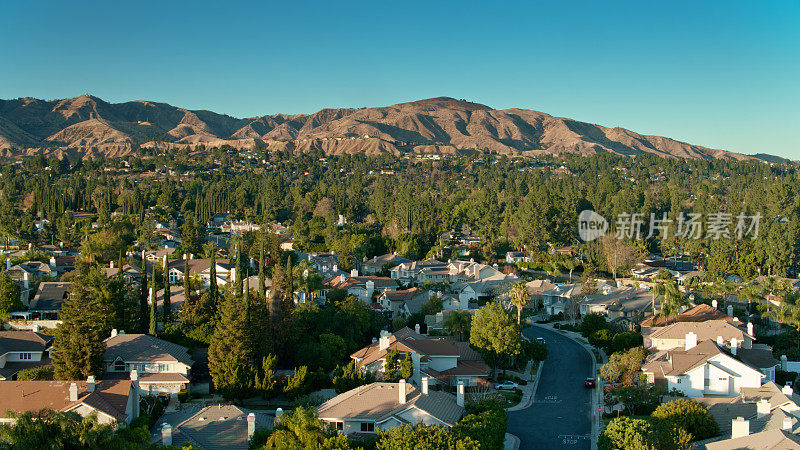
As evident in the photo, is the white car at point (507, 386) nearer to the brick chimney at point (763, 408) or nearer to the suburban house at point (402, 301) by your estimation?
the brick chimney at point (763, 408)

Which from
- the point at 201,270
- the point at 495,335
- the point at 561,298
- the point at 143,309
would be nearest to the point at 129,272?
the point at 201,270

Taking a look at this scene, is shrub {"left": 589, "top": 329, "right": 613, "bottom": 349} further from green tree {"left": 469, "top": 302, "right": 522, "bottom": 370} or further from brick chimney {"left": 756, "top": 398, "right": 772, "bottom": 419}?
brick chimney {"left": 756, "top": 398, "right": 772, "bottom": 419}

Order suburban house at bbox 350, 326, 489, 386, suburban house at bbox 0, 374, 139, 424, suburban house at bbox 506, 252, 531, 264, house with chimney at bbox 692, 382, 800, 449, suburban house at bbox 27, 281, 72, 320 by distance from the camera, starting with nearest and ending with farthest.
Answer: house with chimney at bbox 692, 382, 800, 449 < suburban house at bbox 0, 374, 139, 424 < suburban house at bbox 350, 326, 489, 386 < suburban house at bbox 27, 281, 72, 320 < suburban house at bbox 506, 252, 531, 264

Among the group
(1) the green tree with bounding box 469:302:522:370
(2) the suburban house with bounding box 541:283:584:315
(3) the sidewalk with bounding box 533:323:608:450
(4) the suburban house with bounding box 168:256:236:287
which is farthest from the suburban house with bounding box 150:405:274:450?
(2) the suburban house with bounding box 541:283:584:315

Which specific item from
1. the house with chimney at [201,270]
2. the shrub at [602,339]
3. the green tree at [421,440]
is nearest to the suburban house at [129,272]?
the house with chimney at [201,270]

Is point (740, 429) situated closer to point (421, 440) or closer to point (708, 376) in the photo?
point (708, 376)

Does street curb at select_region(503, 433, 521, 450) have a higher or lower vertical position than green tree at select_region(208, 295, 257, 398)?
lower
